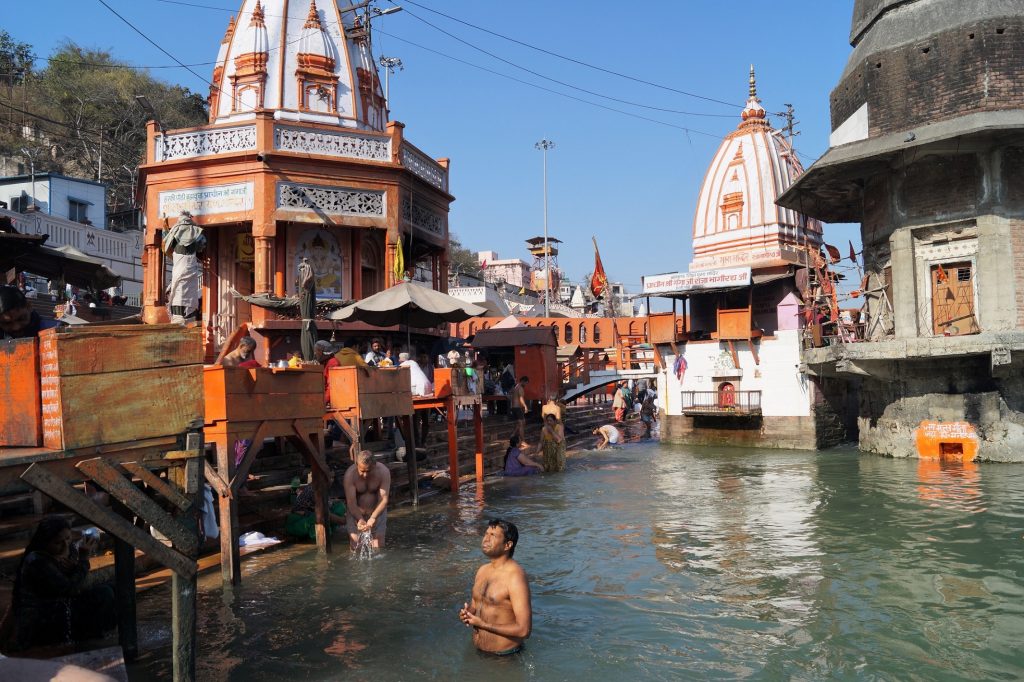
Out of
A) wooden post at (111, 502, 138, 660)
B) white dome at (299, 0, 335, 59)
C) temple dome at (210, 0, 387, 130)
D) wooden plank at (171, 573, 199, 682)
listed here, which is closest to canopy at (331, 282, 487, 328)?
Answer: wooden post at (111, 502, 138, 660)

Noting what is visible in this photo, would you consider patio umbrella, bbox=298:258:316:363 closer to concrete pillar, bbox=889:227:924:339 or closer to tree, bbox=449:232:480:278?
concrete pillar, bbox=889:227:924:339

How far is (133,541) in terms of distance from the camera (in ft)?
13.4

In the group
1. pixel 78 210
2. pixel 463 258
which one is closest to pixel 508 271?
pixel 463 258

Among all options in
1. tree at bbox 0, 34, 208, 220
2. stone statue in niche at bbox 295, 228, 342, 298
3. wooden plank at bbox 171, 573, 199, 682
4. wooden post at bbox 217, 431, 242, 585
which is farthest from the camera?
tree at bbox 0, 34, 208, 220

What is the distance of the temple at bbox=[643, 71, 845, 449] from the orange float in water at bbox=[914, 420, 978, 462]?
4.40 meters

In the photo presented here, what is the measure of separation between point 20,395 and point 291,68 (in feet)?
58.9

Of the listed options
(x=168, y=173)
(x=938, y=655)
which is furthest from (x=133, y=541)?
(x=168, y=173)

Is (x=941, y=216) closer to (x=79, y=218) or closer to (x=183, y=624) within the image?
(x=183, y=624)

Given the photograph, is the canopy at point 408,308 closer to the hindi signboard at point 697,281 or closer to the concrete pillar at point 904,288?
the concrete pillar at point 904,288

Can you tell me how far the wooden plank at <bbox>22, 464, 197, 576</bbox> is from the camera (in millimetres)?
3801

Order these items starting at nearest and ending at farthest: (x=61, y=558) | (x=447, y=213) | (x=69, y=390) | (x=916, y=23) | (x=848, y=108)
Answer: (x=69, y=390)
(x=61, y=558)
(x=916, y=23)
(x=848, y=108)
(x=447, y=213)

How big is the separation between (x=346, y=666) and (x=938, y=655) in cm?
476

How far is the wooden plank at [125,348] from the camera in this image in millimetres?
4082

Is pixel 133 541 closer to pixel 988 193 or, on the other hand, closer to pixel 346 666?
pixel 346 666
